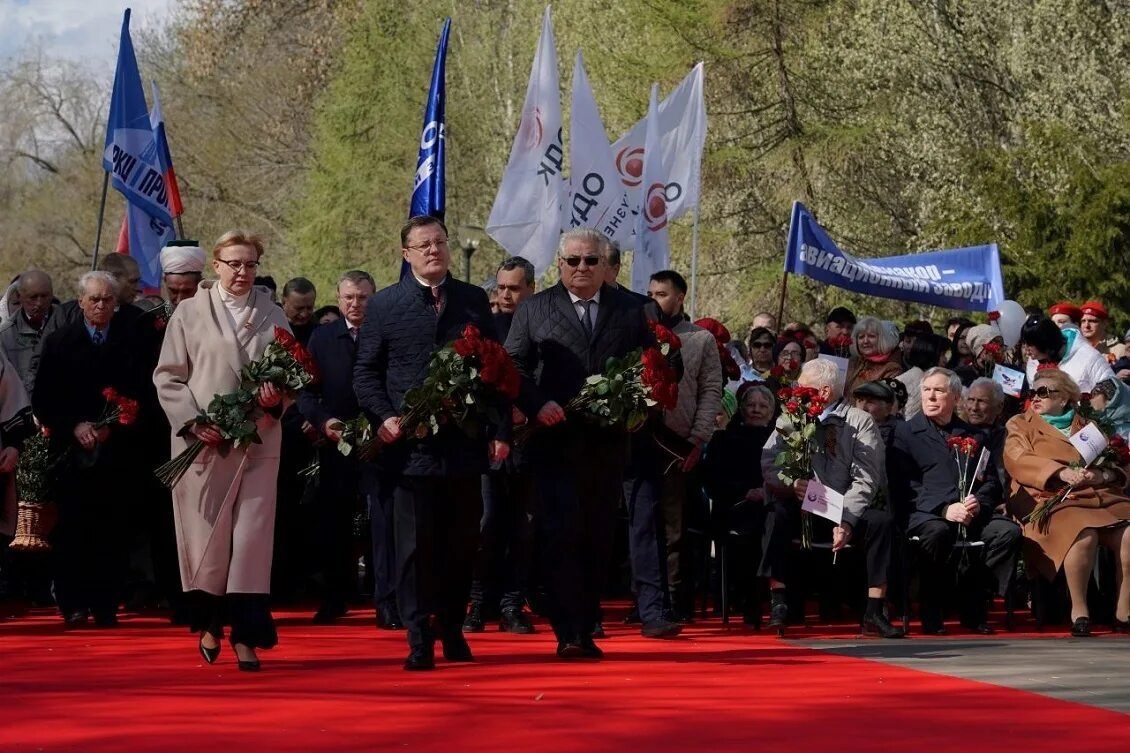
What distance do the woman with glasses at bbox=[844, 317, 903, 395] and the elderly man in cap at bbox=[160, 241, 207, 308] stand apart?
4934 millimetres

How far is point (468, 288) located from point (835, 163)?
24451 millimetres

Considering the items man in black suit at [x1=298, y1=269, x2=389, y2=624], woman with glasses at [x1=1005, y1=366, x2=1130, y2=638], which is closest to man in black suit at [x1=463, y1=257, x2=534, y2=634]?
man in black suit at [x1=298, y1=269, x2=389, y2=624]

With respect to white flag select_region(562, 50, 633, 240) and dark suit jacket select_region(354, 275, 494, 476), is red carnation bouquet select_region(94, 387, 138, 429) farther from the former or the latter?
white flag select_region(562, 50, 633, 240)

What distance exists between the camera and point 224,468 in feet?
31.9

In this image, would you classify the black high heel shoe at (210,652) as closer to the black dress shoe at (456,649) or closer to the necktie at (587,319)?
Result: the black dress shoe at (456,649)

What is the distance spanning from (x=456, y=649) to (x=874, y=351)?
5.36 m

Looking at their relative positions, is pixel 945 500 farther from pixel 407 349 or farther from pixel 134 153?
pixel 134 153

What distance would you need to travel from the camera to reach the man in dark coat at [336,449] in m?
12.4

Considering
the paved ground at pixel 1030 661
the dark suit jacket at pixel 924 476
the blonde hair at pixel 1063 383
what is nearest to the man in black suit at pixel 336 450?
the paved ground at pixel 1030 661

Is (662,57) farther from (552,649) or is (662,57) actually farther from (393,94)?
(552,649)

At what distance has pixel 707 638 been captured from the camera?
12164mm

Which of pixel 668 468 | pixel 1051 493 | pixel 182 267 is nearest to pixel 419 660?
pixel 668 468

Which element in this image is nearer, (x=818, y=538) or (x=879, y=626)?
(x=879, y=626)

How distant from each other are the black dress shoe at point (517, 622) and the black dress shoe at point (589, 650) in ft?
5.77
